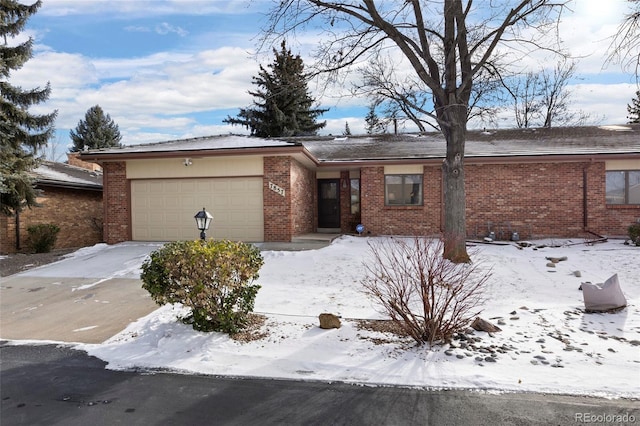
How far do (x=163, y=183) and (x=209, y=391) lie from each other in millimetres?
10427

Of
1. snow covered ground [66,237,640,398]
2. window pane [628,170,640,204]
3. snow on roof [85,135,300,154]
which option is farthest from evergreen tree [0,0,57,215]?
window pane [628,170,640,204]

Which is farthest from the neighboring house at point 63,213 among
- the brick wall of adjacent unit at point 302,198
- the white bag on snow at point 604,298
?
the white bag on snow at point 604,298

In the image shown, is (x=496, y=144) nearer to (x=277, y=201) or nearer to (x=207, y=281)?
(x=277, y=201)

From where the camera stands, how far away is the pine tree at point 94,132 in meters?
35.8

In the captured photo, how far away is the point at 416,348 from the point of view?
4441mm

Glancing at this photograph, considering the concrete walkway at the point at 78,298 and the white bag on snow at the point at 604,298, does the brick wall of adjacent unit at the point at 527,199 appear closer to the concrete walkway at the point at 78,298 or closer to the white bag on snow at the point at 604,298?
the concrete walkway at the point at 78,298

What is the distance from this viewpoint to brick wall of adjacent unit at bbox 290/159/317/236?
12.4 m

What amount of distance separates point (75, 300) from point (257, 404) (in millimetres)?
5469

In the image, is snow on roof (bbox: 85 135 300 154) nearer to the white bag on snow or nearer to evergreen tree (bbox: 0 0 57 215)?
evergreen tree (bbox: 0 0 57 215)

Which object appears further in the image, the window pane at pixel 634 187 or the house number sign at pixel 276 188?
the window pane at pixel 634 187

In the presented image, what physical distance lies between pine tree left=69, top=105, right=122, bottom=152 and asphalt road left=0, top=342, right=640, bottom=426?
37434 millimetres

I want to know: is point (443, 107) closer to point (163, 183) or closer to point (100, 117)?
point (163, 183)

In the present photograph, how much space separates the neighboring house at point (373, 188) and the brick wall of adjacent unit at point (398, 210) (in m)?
0.04

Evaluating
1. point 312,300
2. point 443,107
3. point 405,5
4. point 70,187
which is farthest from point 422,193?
point 70,187
